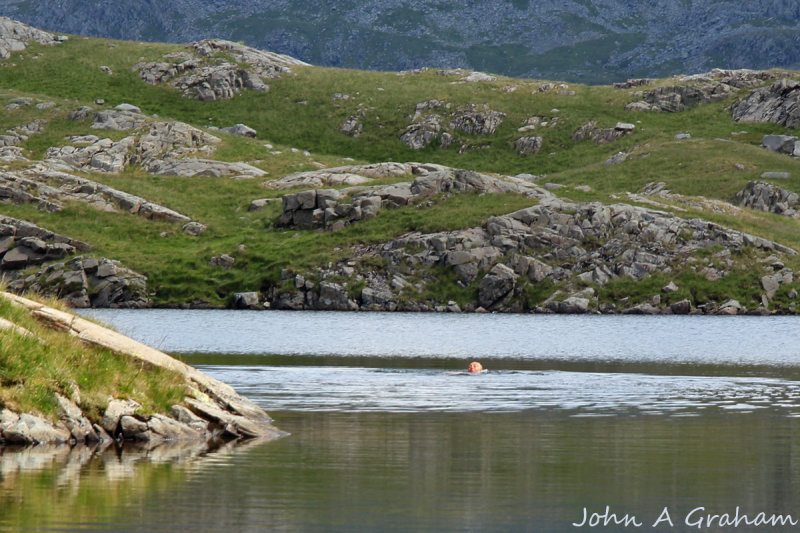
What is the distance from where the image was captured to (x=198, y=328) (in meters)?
91.1

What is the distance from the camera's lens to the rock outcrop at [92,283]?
394 feet

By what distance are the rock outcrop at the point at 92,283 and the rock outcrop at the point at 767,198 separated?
83.3 metres

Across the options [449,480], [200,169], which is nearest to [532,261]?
[200,169]

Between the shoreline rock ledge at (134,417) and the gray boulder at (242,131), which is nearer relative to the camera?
the shoreline rock ledge at (134,417)

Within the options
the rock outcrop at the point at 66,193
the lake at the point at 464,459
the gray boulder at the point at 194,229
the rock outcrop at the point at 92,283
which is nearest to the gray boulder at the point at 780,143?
the gray boulder at the point at 194,229

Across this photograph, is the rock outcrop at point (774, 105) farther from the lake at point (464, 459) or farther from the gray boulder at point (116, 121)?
the lake at point (464, 459)

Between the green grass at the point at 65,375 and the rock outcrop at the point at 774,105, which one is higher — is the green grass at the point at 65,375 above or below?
below

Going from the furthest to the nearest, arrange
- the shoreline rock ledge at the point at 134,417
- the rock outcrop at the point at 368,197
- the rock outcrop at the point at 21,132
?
the rock outcrop at the point at 21,132 < the rock outcrop at the point at 368,197 < the shoreline rock ledge at the point at 134,417

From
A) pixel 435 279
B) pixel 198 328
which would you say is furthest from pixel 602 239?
pixel 198 328

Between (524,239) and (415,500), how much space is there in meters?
104

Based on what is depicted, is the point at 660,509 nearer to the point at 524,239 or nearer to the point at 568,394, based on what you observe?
the point at 568,394

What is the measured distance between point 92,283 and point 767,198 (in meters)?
92.0

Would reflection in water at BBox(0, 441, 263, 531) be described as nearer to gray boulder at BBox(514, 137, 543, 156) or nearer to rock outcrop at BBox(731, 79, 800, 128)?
gray boulder at BBox(514, 137, 543, 156)

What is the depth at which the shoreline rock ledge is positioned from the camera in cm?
2834
